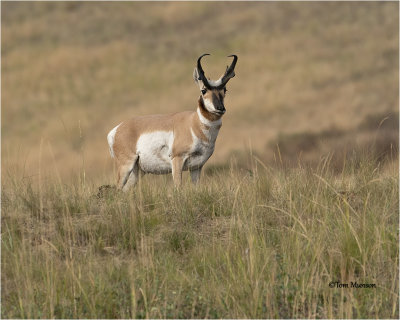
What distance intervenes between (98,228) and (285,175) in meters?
2.68

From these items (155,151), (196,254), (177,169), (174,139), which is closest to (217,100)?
(174,139)

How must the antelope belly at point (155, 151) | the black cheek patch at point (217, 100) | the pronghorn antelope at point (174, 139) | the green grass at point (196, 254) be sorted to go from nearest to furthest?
the green grass at point (196, 254)
the black cheek patch at point (217, 100)
the pronghorn antelope at point (174, 139)
the antelope belly at point (155, 151)

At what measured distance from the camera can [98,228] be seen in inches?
272

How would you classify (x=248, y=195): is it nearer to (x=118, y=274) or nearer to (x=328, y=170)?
(x=328, y=170)

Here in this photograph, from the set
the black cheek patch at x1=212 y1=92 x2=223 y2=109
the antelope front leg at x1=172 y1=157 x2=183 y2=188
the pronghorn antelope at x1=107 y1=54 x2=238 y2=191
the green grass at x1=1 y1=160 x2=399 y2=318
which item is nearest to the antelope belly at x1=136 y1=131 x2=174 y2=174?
the pronghorn antelope at x1=107 y1=54 x2=238 y2=191

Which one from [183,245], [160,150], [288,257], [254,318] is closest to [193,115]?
[160,150]

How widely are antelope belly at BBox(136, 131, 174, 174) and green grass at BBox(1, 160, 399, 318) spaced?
236 centimetres

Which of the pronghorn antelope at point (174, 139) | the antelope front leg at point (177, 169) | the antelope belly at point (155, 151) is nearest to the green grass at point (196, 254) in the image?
the antelope front leg at point (177, 169)

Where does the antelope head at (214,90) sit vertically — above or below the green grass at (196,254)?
above

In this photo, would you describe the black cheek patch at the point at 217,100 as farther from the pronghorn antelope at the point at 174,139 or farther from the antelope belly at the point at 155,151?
the antelope belly at the point at 155,151

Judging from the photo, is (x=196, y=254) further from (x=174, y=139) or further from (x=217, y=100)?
(x=174, y=139)

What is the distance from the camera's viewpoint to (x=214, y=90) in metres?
9.93

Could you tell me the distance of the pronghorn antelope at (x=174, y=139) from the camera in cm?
997

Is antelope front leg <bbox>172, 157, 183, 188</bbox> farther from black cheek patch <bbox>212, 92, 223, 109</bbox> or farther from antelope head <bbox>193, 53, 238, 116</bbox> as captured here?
black cheek patch <bbox>212, 92, 223, 109</bbox>
